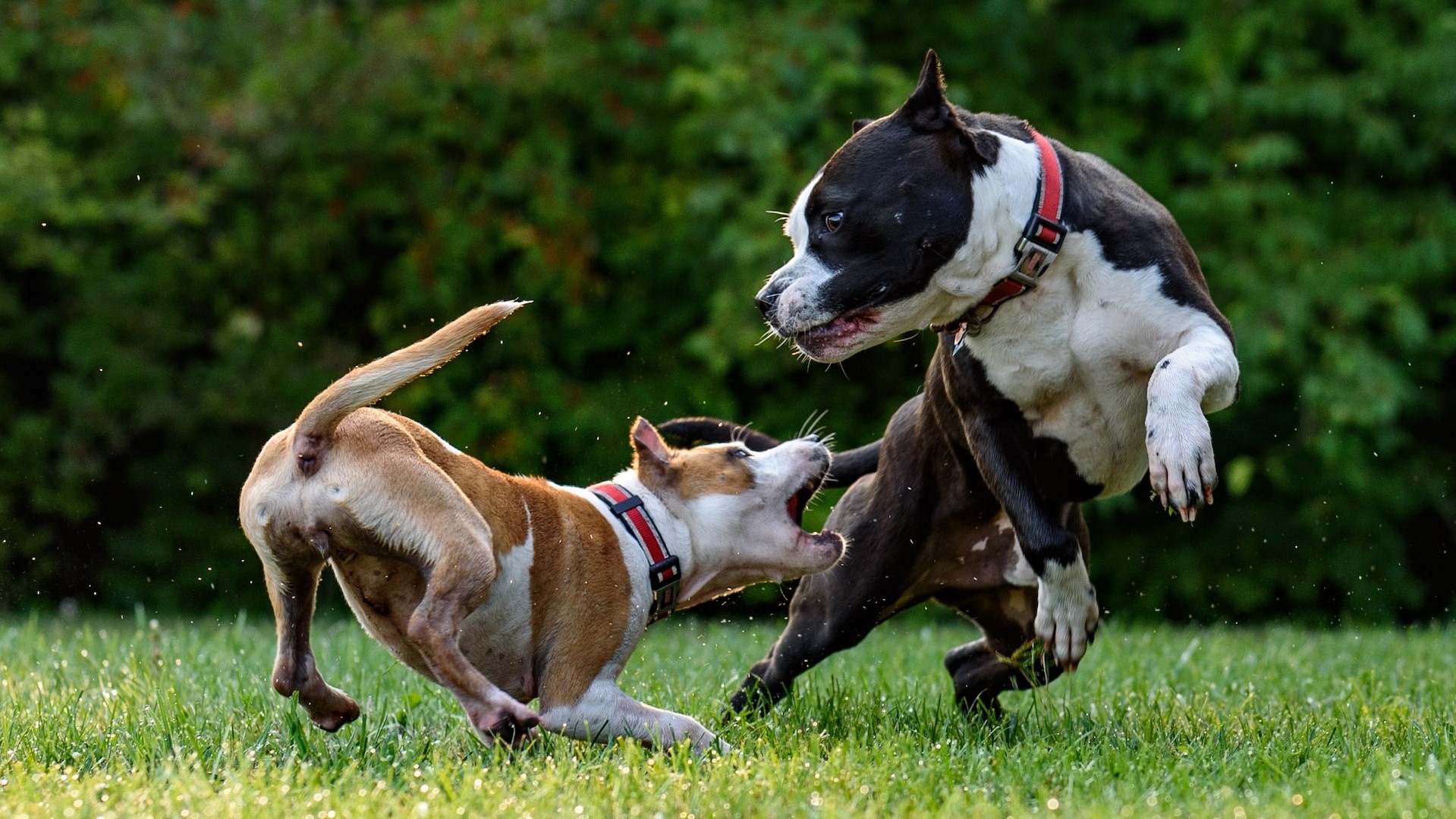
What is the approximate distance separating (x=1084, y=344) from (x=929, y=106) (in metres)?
0.71

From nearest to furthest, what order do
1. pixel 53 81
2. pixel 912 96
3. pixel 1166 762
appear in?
1. pixel 1166 762
2. pixel 912 96
3. pixel 53 81

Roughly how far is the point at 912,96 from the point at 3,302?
876cm

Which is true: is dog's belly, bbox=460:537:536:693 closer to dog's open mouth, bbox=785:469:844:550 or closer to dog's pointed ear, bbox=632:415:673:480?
dog's pointed ear, bbox=632:415:673:480

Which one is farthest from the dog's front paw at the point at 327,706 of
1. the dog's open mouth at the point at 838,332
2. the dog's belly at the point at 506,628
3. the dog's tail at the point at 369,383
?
the dog's open mouth at the point at 838,332

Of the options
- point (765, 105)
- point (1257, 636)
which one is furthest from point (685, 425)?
point (765, 105)

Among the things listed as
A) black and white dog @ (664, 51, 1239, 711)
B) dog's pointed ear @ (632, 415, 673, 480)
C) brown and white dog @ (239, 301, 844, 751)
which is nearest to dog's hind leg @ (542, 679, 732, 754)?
brown and white dog @ (239, 301, 844, 751)

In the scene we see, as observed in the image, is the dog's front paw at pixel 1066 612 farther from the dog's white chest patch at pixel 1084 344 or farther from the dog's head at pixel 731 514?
the dog's head at pixel 731 514

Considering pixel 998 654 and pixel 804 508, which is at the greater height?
pixel 804 508

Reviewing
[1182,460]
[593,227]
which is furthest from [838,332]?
[593,227]

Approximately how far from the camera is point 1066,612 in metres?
4.02

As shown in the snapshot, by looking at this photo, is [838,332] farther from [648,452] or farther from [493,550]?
[493,550]

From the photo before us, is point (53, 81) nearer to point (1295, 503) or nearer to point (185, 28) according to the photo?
point (185, 28)

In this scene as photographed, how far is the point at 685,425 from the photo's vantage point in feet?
16.0

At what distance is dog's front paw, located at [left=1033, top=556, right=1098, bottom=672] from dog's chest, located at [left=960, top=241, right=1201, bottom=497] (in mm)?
389
